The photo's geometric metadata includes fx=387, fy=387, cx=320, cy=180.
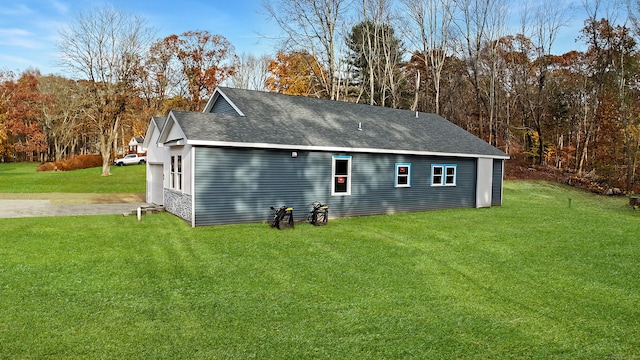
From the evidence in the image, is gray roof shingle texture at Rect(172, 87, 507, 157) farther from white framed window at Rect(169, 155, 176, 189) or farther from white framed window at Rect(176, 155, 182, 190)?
white framed window at Rect(169, 155, 176, 189)

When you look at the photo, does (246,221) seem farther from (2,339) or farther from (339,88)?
(339,88)

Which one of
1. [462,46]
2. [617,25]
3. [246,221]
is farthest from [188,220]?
[617,25]

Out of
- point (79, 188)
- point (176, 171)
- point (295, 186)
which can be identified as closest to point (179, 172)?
point (176, 171)

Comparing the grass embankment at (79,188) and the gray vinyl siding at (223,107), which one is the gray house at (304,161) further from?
the grass embankment at (79,188)

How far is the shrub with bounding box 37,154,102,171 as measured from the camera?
1326 inches

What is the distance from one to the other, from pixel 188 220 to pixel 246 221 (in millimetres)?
1782

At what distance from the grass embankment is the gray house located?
12.3ft

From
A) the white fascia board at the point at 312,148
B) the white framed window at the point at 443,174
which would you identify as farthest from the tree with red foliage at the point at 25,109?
the white framed window at the point at 443,174

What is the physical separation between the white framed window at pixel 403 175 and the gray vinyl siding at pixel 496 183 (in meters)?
5.29

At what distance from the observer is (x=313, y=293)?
6.21 metres

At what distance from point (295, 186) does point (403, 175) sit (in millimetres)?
4799

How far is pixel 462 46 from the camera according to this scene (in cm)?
3384

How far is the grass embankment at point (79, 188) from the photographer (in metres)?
18.9

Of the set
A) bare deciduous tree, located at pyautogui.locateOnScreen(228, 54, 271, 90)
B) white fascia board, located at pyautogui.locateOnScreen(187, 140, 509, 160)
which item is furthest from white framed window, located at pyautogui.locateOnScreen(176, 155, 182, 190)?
bare deciduous tree, located at pyautogui.locateOnScreen(228, 54, 271, 90)
